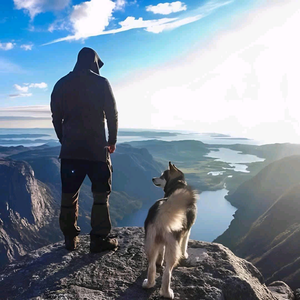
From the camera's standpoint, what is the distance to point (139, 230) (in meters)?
7.07

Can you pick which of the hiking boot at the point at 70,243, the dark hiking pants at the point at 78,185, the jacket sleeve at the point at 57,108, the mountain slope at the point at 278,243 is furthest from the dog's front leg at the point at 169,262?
the mountain slope at the point at 278,243

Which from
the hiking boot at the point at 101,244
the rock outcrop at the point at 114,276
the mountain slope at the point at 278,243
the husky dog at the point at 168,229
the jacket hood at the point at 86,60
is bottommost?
the mountain slope at the point at 278,243

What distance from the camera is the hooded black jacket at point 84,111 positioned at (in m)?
4.94

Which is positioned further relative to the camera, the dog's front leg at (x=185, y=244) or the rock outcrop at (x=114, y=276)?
the dog's front leg at (x=185, y=244)

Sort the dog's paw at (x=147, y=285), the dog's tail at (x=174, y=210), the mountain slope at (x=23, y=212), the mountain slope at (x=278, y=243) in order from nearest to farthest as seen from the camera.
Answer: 1. the dog's tail at (x=174, y=210)
2. the dog's paw at (x=147, y=285)
3. the mountain slope at (x=278, y=243)
4. the mountain slope at (x=23, y=212)

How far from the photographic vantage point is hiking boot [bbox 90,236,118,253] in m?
5.43

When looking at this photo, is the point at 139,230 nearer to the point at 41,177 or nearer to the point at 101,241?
the point at 101,241

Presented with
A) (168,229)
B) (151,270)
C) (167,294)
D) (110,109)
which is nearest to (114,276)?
(151,270)

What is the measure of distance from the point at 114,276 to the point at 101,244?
3.21 feet

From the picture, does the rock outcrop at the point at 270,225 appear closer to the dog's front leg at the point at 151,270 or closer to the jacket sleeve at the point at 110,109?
the dog's front leg at the point at 151,270

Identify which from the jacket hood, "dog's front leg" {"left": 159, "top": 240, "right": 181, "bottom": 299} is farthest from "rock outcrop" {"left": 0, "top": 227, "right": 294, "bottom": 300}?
the jacket hood

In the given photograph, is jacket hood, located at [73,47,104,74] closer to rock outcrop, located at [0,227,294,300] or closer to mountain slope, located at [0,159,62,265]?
rock outcrop, located at [0,227,294,300]

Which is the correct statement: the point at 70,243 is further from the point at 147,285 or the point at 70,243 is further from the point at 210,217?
the point at 210,217

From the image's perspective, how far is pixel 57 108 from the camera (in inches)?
203
